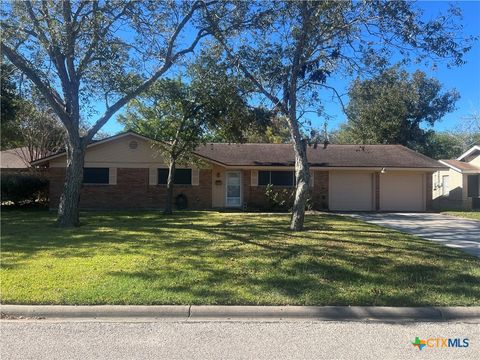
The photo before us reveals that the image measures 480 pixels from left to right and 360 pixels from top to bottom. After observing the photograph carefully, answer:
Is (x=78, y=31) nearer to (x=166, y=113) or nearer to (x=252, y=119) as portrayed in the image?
(x=252, y=119)

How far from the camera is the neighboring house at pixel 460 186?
2678 centimetres

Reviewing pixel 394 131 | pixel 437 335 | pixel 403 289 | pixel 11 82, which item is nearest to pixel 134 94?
pixel 11 82

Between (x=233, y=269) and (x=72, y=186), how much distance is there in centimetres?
805

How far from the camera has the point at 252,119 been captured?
1496cm

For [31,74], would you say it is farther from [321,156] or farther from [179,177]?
[321,156]

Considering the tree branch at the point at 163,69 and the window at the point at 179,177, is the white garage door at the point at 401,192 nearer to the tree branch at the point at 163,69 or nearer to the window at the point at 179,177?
the window at the point at 179,177

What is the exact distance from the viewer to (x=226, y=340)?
5059 mm

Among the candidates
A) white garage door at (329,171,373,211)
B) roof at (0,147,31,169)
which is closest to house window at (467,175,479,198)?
white garage door at (329,171,373,211)

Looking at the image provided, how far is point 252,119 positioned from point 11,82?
10.4 meters

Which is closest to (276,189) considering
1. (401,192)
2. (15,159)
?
(401,192)

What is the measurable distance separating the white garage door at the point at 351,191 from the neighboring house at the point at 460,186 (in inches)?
219

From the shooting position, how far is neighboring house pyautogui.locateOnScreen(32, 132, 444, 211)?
22.4 meters

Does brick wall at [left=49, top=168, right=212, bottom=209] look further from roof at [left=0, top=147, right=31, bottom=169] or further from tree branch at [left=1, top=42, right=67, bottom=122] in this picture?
roof at [left=0, top=147, right=31, bottom=169]

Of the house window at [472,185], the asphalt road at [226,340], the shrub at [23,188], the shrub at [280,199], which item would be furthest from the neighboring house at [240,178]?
the asphalt road at [226,340]
